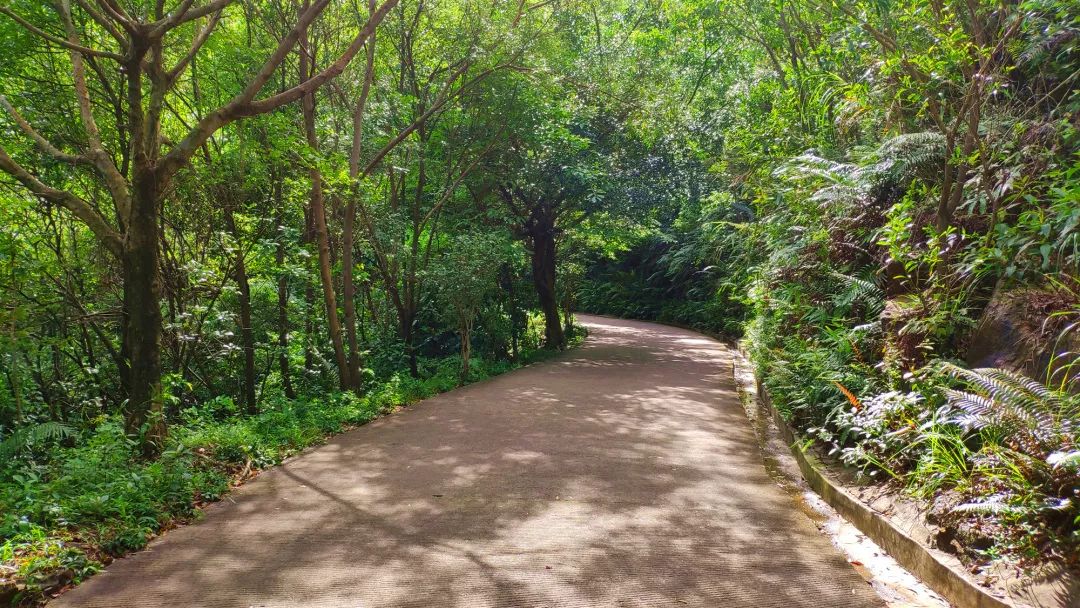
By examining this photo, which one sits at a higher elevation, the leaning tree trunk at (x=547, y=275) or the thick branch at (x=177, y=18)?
the thick branch at (x=177, y=18)

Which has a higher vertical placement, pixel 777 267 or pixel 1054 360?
pixel 777 267

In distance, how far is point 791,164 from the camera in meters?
11.0

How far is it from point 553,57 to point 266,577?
484 inches

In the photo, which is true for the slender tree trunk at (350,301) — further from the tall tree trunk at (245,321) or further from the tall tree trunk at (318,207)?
the tall tree trunk at (245,321)

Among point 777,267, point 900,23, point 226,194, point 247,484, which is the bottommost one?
point 247,484

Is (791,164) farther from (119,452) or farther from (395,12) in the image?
(119,452)

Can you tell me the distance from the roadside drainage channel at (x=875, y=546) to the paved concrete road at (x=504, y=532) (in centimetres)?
16

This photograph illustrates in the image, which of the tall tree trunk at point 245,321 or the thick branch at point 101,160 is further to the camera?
the tall tree trunk at point 245,321

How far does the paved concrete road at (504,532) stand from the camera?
3.85 meters

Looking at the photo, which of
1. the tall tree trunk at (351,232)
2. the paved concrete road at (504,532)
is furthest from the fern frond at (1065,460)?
the tall tree trunk at (351,232)

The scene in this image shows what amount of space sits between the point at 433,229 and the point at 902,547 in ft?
37.8

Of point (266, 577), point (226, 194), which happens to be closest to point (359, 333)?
point (226, 194)

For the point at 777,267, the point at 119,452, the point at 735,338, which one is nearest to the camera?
the point at 119,452

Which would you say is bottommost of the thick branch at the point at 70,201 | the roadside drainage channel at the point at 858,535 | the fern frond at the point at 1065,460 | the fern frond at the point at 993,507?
the roadside drainage channel at the point at 858,535
